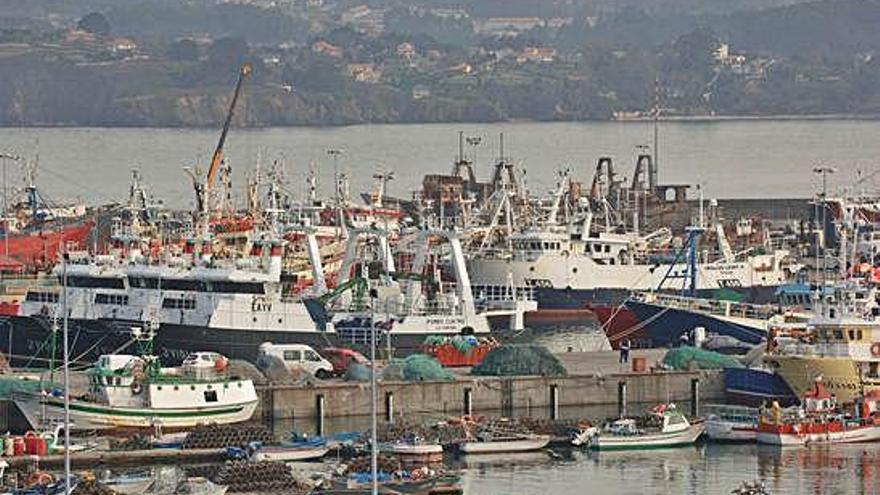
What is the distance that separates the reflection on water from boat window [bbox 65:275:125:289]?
11100mm

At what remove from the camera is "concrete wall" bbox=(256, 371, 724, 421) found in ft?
146

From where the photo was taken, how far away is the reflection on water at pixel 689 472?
4066 centimetres

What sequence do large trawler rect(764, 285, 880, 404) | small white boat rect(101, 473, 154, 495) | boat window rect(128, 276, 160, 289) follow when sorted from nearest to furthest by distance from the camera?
small white boat rect(101, 473, 154, 495) → large trawler rect(764, 285, 880, 404) → boat window rect(128, 276, 160, 289)

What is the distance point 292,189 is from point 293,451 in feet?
197

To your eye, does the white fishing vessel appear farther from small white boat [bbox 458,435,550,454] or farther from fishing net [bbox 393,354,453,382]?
small white boat [bbox 458,435,550,454]

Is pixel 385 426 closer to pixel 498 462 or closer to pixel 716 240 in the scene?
pixel 498 462

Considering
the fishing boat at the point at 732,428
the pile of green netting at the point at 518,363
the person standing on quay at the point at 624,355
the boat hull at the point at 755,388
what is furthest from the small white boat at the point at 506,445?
the person standing on quay at the point at 624,355

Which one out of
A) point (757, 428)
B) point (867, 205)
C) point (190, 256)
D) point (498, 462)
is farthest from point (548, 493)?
point (867, 205)

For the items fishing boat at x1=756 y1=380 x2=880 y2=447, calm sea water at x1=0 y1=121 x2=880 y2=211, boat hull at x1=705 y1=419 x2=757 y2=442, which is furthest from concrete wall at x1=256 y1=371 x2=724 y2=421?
calm sea water at x1=0 y1=121 x2=880 y2=211

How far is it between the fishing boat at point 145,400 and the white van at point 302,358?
3.90 metres

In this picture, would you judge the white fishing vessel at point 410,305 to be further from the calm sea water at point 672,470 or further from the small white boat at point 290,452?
the small white boat at point 290,452

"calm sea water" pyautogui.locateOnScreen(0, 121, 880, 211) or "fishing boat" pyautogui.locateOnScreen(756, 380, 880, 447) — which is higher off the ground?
"calm sea water" pyautogui.locateOnScreen(0, 121, 880, 211)

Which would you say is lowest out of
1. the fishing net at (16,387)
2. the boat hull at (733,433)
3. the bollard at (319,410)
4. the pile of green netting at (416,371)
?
the boat hull at (733,433)

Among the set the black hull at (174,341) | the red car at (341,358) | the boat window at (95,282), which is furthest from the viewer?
the boat window at (95,282)
